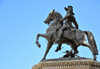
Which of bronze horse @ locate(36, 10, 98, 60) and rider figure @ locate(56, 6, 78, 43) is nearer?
bronze horse @ locate(36, 10, 98, 60)

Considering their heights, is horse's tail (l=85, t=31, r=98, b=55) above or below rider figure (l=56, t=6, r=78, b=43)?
below

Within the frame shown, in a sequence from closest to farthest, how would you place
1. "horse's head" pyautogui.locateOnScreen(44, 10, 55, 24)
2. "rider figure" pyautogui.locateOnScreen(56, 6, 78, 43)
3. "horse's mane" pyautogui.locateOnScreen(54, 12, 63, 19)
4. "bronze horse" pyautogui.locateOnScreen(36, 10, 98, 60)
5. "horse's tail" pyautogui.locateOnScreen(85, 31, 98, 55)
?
"horse's tail" pyautogui.locateOnScreen(85, 31, 98, 55)
"bronze horse" pyautogui.locateOnScreen(36, 10, 98, 60)
"rider figure" pyautogui.locateOnScreen(56, 6, 78, 43)
"horse's mane" pyautogui.locateOnScreen(54, 12, 63, 19)
"horse's head" pyautogui.locateOnScreen(44, 10, 55, 24)

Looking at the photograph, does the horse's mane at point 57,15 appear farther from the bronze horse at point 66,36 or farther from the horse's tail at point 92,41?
the horse's tail at point 92,41

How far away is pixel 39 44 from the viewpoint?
675 inches

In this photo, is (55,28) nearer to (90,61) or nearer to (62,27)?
(62,27)

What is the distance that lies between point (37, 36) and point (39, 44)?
475 millimetres

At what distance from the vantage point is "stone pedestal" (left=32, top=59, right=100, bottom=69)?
50.7 feet

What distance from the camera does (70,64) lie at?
51.3ft

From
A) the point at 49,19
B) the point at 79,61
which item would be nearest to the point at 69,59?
the point at 79,61

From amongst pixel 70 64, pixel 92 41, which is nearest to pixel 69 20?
pixel 92 41

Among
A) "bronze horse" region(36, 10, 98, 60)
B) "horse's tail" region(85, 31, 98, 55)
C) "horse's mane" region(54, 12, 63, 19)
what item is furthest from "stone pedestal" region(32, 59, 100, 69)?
"horse's mane" region(54, 12, 63, 19)

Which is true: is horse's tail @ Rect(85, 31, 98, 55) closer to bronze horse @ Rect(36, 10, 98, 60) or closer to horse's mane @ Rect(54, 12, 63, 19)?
bronze horse @ Rect(36, 10, 98, 60)

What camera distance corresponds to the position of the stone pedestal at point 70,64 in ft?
50.7

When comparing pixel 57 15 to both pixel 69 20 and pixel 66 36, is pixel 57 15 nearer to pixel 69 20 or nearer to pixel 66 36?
pixel 69 20
